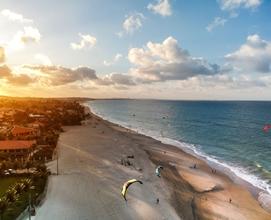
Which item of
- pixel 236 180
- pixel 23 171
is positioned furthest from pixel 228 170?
pixel 23 171

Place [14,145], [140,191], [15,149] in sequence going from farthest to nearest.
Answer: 1. [14,145]
2. [15,149]
3. [140,191]

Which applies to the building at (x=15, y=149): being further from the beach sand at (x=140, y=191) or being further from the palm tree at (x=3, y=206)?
the palm tree at (x=3, y=206)

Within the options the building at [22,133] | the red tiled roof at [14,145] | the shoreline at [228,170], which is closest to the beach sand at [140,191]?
the shoreline at [228,170]

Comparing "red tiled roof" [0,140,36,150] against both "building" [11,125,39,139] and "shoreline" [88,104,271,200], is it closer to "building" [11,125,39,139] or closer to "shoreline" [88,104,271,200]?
"building" [11,125,39,139]

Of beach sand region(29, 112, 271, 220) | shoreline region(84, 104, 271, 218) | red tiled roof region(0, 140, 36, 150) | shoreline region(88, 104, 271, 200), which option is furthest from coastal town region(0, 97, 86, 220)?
shoreline region(88, 104, 271, 200)

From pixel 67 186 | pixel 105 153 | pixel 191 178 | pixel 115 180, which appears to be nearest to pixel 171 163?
pixel 191 178

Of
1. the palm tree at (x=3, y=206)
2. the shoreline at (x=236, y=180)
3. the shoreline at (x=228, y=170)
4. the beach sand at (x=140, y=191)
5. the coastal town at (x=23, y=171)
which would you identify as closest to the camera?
the palm tree at (x=3, y=206)

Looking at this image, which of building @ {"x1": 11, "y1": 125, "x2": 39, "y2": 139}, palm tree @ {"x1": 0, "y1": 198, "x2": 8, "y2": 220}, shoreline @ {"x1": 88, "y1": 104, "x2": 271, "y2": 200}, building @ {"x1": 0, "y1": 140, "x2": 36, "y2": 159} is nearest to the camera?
palm tree @ {"x1": 0, "y1": 198, "x2": 8, "y2": 220}

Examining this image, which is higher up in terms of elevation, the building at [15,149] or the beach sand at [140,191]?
the building at [15,149]

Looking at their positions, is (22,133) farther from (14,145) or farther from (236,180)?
(236,180)
